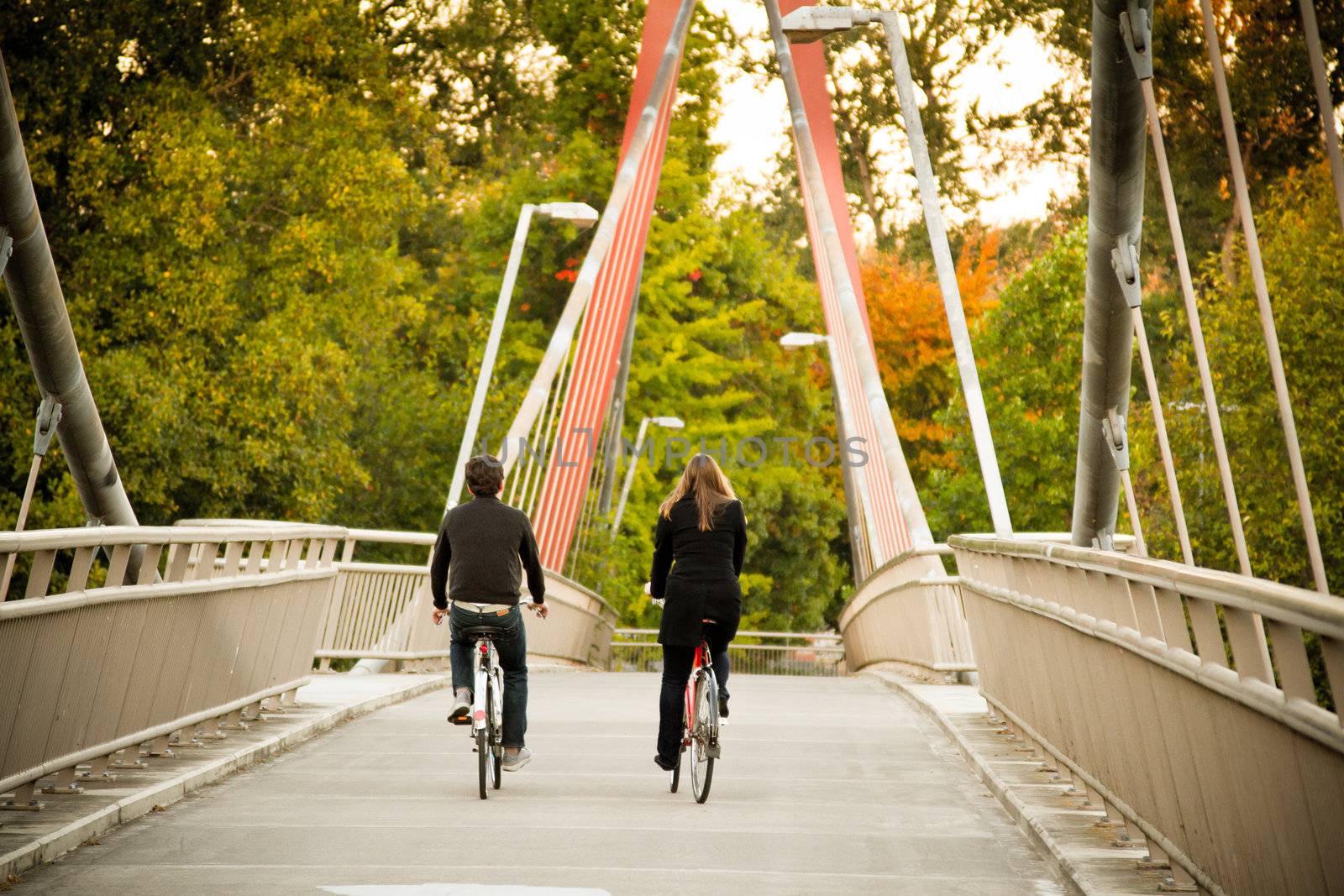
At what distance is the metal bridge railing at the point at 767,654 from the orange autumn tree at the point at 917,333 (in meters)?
5.30

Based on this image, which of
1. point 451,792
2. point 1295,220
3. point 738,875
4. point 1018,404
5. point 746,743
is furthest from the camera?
point 1018,404

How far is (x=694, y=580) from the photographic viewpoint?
8680 millimetres

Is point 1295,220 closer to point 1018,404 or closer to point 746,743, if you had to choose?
point 1018,404

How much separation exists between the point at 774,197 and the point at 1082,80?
14331 mm

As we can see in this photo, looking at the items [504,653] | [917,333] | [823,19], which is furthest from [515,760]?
[917,333]

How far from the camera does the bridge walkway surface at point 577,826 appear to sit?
20.5 ft

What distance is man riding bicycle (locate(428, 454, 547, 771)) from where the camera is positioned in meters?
8.86

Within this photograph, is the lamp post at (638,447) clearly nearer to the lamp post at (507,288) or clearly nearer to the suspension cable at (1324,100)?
the lamp post at (507,288)

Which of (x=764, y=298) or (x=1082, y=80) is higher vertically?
(x=1082, y=80)

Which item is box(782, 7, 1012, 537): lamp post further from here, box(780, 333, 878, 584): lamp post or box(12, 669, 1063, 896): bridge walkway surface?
box(780, 333, 878, 584): lamp post

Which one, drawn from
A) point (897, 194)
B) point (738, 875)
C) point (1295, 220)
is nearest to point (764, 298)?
point (897, 194)

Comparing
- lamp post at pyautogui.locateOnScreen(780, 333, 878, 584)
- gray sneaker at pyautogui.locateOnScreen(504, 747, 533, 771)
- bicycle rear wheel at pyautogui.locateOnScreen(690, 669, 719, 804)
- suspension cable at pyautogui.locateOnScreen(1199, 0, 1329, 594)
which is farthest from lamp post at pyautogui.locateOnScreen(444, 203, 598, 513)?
suspension cable at pyautogui.locateOnScreen(1199, 0, 1329, 594)

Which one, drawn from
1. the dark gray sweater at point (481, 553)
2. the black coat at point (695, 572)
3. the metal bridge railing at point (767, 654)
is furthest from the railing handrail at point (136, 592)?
the metal bridge railing at point (767, 654)

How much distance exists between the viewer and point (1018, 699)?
957 centimetres
